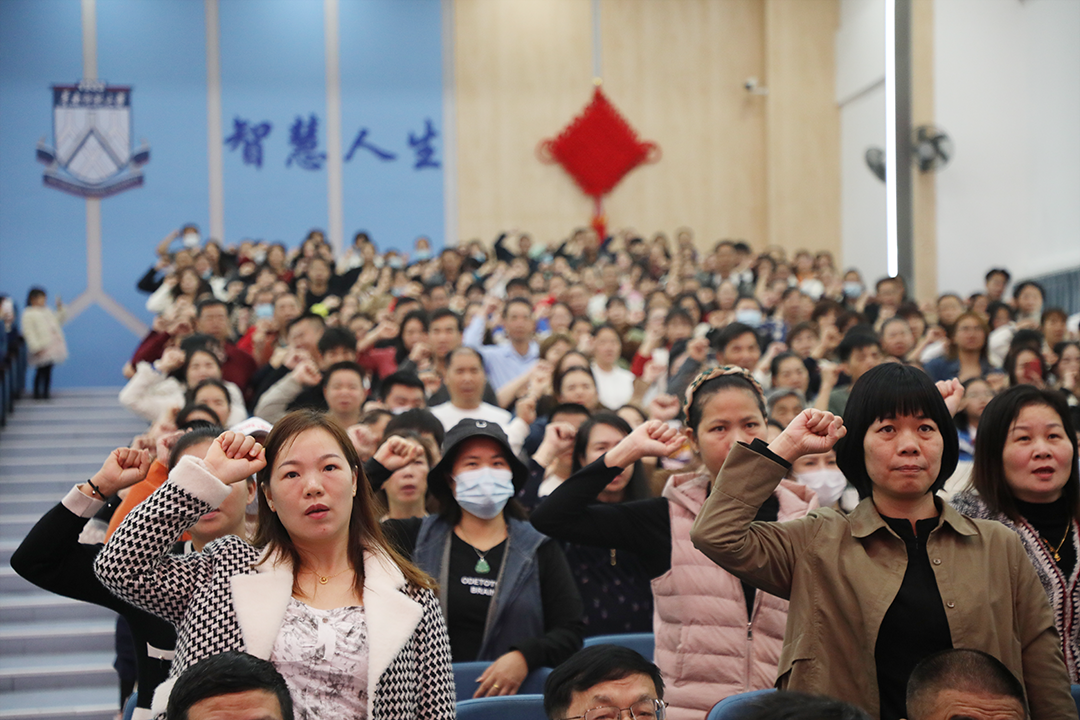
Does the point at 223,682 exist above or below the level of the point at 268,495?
below

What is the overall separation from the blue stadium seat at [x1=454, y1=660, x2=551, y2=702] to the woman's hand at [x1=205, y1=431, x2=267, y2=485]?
0.93 meters

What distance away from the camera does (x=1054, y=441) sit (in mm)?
2381

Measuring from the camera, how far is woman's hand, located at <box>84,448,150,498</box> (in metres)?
2.04

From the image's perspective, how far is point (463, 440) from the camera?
304cm

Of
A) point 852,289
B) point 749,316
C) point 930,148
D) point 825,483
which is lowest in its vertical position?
point 825,483

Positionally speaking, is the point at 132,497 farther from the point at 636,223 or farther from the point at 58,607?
the point at 636,223

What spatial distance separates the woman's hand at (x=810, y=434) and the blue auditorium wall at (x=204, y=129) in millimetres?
12788

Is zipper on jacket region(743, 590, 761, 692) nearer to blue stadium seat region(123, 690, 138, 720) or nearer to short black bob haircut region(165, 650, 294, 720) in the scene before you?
short black bob haircut region(165, 650, 294, 720)

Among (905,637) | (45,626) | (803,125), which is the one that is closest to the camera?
(905,637)

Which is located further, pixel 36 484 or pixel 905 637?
pixel 36 484

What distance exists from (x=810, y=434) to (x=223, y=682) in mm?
1076

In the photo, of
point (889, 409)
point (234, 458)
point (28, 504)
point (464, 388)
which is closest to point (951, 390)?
point (889, 409)

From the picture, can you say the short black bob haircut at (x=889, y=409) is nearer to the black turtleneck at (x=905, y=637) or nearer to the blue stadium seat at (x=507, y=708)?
the black turtleneck at (x=905, y=637)

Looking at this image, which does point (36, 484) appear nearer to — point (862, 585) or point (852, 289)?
point (862, 585)
